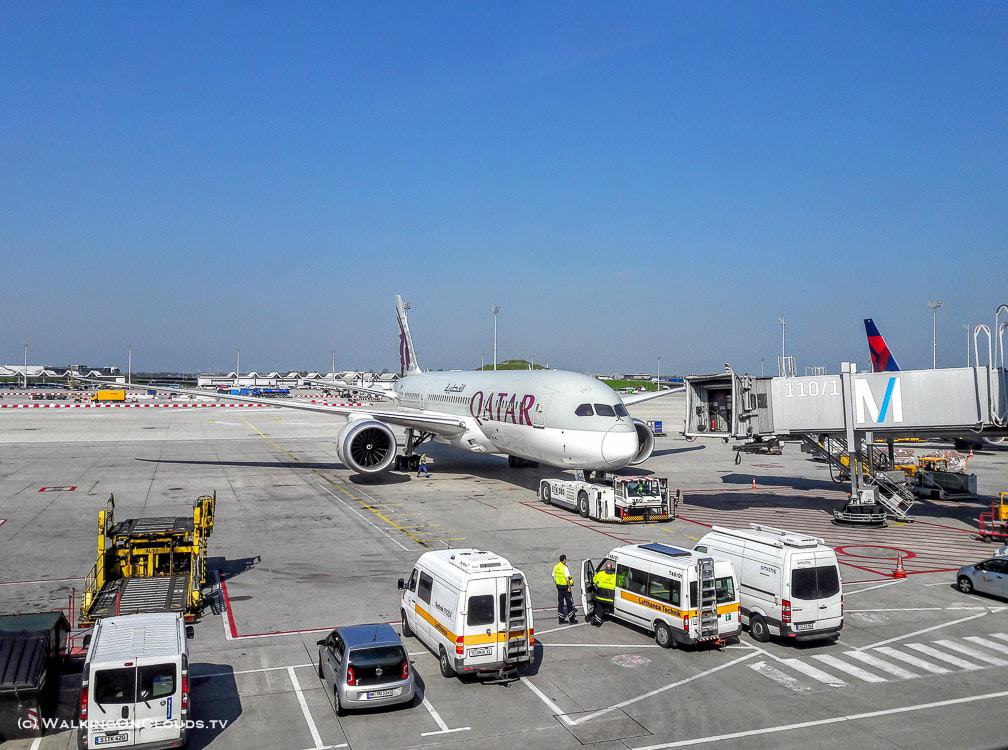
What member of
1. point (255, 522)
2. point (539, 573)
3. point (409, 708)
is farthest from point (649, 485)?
point (409, 708)

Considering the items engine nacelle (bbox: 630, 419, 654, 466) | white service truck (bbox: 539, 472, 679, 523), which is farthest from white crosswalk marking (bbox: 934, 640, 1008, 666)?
engine nacelle (bbox: 630, 419, 654, 466)

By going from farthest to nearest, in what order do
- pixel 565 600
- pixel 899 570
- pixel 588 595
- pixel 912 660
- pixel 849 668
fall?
1. pixel 899 570
2. pixel 588 595
3. pixel 565 600
4. pixel 912 660
5. pixel 849 668

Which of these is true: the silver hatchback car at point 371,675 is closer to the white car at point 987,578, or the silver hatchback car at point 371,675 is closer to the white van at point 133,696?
the white van at point 133,696

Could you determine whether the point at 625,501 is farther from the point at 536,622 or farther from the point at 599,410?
the point at 536,622

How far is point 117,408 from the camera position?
106500 millimetres

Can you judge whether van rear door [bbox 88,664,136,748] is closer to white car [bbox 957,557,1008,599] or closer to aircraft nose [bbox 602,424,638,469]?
Answer: white car [bbox 957,557,1008,599]

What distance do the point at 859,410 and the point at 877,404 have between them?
2.46 ft

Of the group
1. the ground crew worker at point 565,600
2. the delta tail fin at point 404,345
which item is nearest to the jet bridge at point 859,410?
the ground crew worker at point 565,600

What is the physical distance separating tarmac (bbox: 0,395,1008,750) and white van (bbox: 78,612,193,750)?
0.89 m

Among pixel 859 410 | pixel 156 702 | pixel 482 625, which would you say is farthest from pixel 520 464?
pixel 156 702

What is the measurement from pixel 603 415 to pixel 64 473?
31.6m

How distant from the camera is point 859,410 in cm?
3173

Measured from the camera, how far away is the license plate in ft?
38.7

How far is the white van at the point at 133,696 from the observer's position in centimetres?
1185
